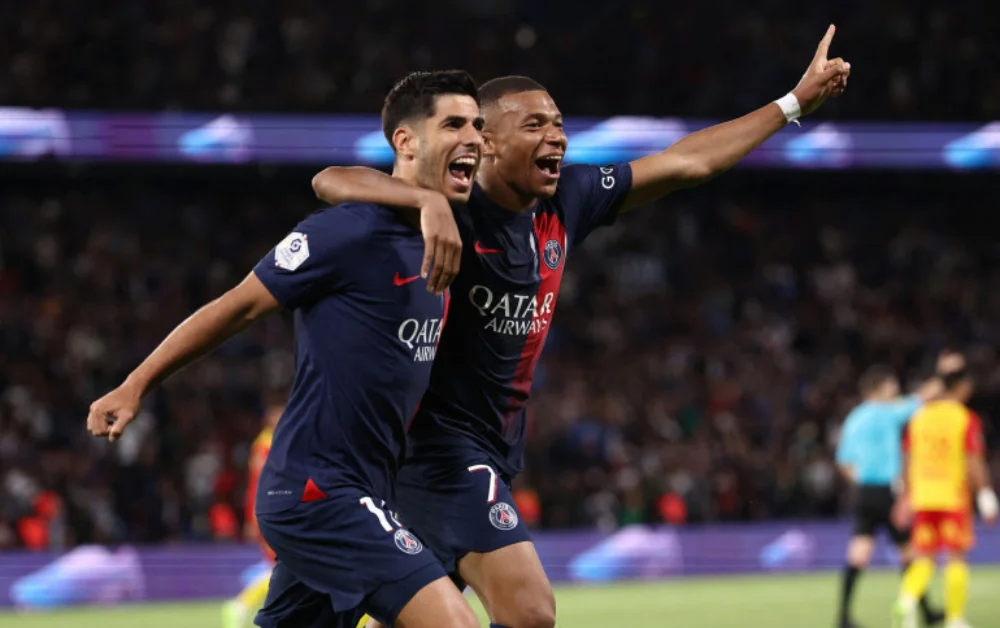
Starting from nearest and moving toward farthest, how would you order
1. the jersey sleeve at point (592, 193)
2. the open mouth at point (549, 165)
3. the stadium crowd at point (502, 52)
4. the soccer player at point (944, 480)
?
the open mouth at point (549, 165) < the jersey sleeve at point (592, 193) < the soccer player at point (944, 480) < the stadium crowd at point (502, 52)

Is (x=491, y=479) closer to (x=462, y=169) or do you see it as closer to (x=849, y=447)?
(x=462, y=169)

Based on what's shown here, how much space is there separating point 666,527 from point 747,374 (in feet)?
11.3

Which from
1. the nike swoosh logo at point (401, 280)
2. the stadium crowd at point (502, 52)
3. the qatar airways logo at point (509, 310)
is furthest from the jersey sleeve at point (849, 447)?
the nike swoosh logo at point (401, 280)

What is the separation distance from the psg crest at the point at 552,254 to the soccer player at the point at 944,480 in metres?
6.22

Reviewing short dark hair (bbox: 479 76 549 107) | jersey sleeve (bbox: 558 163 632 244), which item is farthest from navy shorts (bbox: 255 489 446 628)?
short dark hair (bbox: 479 76 549 107)

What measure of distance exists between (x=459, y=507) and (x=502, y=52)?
15.2m

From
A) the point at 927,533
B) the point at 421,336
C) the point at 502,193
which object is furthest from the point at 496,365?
the point at 927,533

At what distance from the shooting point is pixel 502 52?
1983 cm

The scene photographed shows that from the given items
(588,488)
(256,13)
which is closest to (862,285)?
(588,488)

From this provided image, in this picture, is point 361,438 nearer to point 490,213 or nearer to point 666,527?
point 490,213

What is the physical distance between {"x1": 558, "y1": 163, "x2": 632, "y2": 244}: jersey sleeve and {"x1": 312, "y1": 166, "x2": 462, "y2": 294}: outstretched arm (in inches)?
41.6

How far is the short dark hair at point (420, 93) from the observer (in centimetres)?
468

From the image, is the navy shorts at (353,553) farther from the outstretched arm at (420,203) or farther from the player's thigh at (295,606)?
the outstretched arm at (420,203)

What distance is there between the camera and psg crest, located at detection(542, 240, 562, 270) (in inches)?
212
